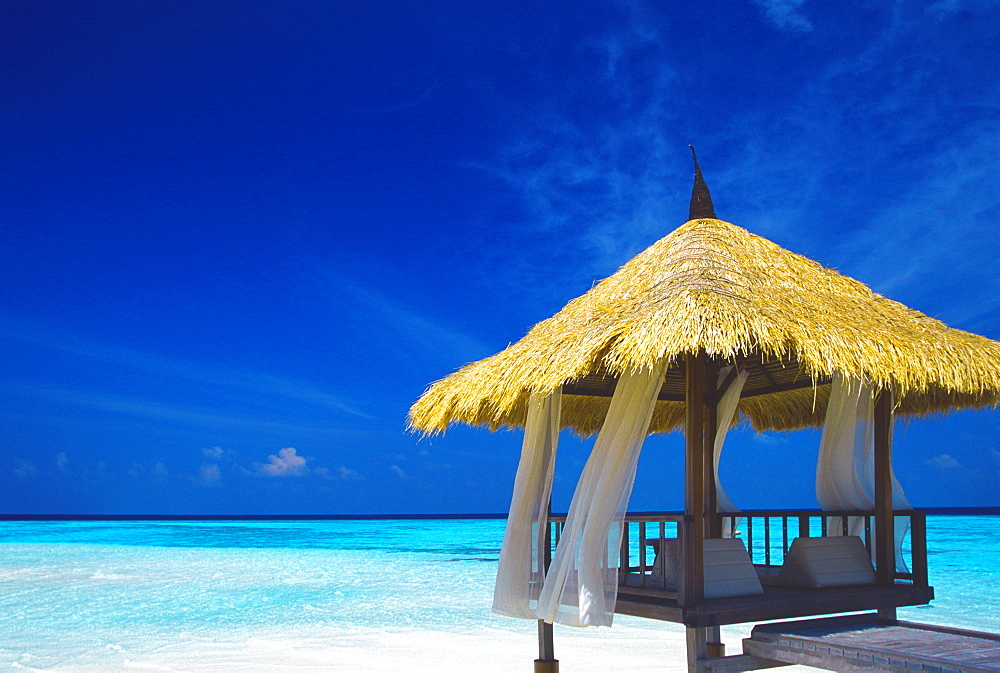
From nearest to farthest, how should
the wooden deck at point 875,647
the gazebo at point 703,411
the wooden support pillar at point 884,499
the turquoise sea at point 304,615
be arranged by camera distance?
the wooden deck at point 875,647, the gazebo at point 703,411, the wooden support pillar at point 884,499, the turquoise sea at point 304,615

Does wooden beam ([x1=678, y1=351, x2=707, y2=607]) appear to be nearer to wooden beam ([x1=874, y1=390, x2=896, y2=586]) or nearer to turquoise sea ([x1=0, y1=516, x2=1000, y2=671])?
wooden beam ([x1=874, y1=390, x2=896, y2=586])

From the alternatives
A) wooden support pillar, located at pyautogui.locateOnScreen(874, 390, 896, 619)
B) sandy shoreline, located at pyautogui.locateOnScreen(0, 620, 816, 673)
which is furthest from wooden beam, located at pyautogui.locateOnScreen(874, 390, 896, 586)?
sandy shoreline, located at pyautogui.locateOnScreen(0, 620, 816, 673)

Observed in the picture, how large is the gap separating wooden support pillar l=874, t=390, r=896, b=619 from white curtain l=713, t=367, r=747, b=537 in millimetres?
922

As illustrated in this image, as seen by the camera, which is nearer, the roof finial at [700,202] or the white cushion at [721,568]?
the white cushion at [721,568]

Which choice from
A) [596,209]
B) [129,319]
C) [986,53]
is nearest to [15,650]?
[129,319]

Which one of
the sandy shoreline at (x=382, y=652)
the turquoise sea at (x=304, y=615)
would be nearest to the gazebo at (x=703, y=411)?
the sandy shoreline at (x=382, y=652)

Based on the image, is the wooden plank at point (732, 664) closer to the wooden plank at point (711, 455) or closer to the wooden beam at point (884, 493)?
the wooden beam at point (884, 493)

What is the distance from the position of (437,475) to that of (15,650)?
2049 centimetres

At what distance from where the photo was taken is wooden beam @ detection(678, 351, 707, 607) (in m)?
4.40

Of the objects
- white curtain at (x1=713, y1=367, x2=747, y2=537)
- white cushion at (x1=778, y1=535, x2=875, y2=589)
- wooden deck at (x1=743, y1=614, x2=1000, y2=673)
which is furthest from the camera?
white curtain at (x1=713, y1=367, x2=747, y2=537)

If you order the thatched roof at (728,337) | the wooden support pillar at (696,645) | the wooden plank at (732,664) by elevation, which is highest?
the thatched roof at (728,337)

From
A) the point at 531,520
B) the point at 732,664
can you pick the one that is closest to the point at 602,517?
the point at 531,520

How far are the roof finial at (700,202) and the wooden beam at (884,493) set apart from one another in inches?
61.4

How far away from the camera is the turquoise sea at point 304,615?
362 inches
